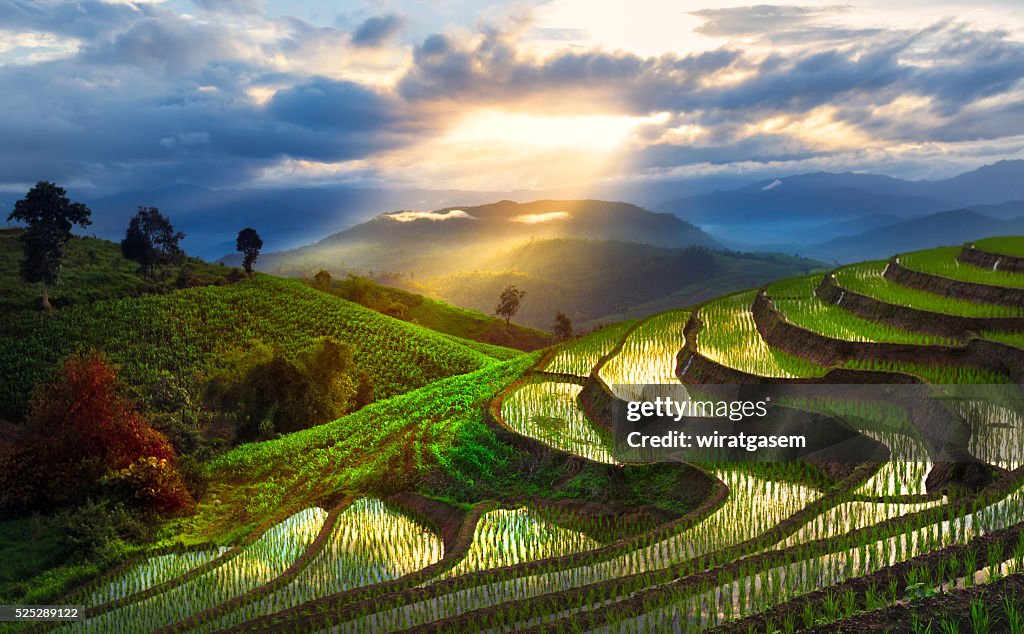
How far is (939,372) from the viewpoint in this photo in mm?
19422

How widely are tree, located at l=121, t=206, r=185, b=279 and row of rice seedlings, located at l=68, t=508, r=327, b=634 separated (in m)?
53.2

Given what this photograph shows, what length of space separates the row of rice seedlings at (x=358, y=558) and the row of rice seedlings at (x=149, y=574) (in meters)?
3.70

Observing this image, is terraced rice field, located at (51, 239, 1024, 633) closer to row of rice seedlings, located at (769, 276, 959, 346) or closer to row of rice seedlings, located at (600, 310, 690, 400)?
row of rice seedlings, located at (769, 276, 959, 346)

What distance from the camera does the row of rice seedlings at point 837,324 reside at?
23188mm

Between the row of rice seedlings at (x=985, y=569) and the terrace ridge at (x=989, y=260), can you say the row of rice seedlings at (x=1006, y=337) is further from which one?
the row of rice seedlings at (x=985, y=569)

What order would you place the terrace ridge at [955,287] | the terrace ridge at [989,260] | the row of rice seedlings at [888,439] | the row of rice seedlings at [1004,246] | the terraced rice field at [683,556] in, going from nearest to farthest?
the terraced rice field at [683,556]
the row of rice seedlings at [888,439]
the terrace ridge at [955,287]
the terrace ridge at [989,260]
the row of rice seedlings at [1004,246]

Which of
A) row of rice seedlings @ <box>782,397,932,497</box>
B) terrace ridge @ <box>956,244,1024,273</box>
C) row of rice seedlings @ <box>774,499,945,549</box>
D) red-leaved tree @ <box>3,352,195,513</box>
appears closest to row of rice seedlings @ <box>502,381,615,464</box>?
row of rice seedlings @ <box>782,397,932,497</box>

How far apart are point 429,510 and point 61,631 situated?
8293 millimetres

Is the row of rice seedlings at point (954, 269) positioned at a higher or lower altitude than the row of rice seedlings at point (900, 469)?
higher

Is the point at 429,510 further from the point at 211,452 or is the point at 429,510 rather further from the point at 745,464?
the point at 211,452

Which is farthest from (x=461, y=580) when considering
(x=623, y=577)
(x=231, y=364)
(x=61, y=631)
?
(x=231, y=364)

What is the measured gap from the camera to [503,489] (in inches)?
722

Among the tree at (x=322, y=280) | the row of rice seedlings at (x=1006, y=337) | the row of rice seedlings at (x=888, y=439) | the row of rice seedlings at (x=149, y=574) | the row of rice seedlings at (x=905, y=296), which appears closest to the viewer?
the row of rice seedlings at (x=888, y=439)

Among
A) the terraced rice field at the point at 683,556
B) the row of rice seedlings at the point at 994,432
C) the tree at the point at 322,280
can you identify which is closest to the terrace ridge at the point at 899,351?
the terraced rice field at the point at 683,556
